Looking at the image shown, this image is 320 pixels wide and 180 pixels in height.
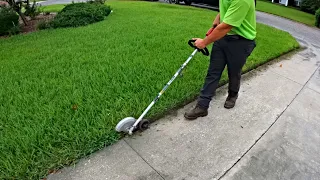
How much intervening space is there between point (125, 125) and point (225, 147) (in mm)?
1027

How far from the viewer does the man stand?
2488mm

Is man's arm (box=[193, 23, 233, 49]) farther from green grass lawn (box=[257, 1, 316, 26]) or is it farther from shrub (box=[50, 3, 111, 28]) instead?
green grass lawn (box=[257, 1, 316, 26])

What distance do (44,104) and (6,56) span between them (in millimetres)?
2640

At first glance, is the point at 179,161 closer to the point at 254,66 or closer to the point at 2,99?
the point at 2,99

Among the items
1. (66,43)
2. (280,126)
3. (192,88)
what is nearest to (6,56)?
(66,43)

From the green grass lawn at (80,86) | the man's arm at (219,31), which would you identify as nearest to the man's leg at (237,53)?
the man's arm at (219,31)

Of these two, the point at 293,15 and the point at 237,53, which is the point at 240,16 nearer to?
the point at 237,53

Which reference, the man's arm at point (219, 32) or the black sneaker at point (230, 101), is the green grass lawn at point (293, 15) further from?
the man's arm at point (219, 32)

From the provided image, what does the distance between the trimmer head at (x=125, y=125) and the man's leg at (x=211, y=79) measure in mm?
702

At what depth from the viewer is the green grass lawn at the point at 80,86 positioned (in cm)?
243

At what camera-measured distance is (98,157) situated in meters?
2.42

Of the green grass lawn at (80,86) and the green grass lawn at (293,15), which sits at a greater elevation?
the green grass lawn at (80,86)

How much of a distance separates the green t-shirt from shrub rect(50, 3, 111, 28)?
19.7ft

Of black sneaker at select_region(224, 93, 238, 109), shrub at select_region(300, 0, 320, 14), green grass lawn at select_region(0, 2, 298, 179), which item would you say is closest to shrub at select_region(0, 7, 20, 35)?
green grass lawn at select_region(0, 2, 298, 179)
